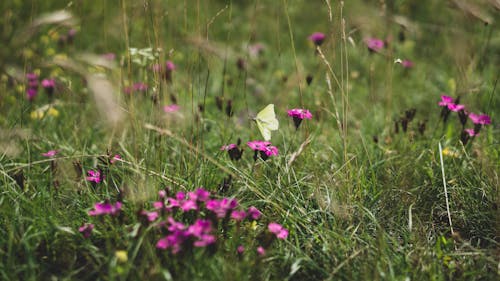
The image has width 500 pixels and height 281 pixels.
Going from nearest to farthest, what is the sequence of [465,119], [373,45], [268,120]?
[268,120], [465,119], [373,45]

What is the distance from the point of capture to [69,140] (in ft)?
8.79

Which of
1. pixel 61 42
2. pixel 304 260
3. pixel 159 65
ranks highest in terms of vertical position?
pixel 159 65

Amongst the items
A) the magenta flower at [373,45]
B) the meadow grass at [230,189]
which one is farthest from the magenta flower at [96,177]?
the magenta flower at [373,45]

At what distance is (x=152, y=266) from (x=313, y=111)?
1.63 meters

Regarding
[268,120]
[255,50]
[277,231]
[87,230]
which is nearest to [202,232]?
[277,231]

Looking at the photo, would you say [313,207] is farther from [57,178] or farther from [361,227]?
[57,178]

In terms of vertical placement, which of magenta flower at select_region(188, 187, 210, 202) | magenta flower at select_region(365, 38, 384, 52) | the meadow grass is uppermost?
magenta flower at select_region(365, 38, 384, 52)

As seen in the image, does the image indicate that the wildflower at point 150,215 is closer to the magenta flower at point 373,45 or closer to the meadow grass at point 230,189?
the meadow grass at point 230,189

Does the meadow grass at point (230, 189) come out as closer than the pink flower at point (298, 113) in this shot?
Yes

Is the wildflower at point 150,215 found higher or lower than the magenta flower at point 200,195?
lower

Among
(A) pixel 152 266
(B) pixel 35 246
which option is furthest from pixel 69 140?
(A) pixel 152 266

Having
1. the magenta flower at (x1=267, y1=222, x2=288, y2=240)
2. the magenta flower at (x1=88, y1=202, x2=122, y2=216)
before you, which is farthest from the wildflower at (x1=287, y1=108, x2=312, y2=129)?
the magenta flower at (x1=88, y1=202, x2=122, y2=216)

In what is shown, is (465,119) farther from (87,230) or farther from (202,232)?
(87,230)

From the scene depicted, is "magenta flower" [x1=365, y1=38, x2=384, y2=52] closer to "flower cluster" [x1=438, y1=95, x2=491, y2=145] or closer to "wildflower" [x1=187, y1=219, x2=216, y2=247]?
"flower cluster" [x1=438, y1=95, x2=491, y2=145]
